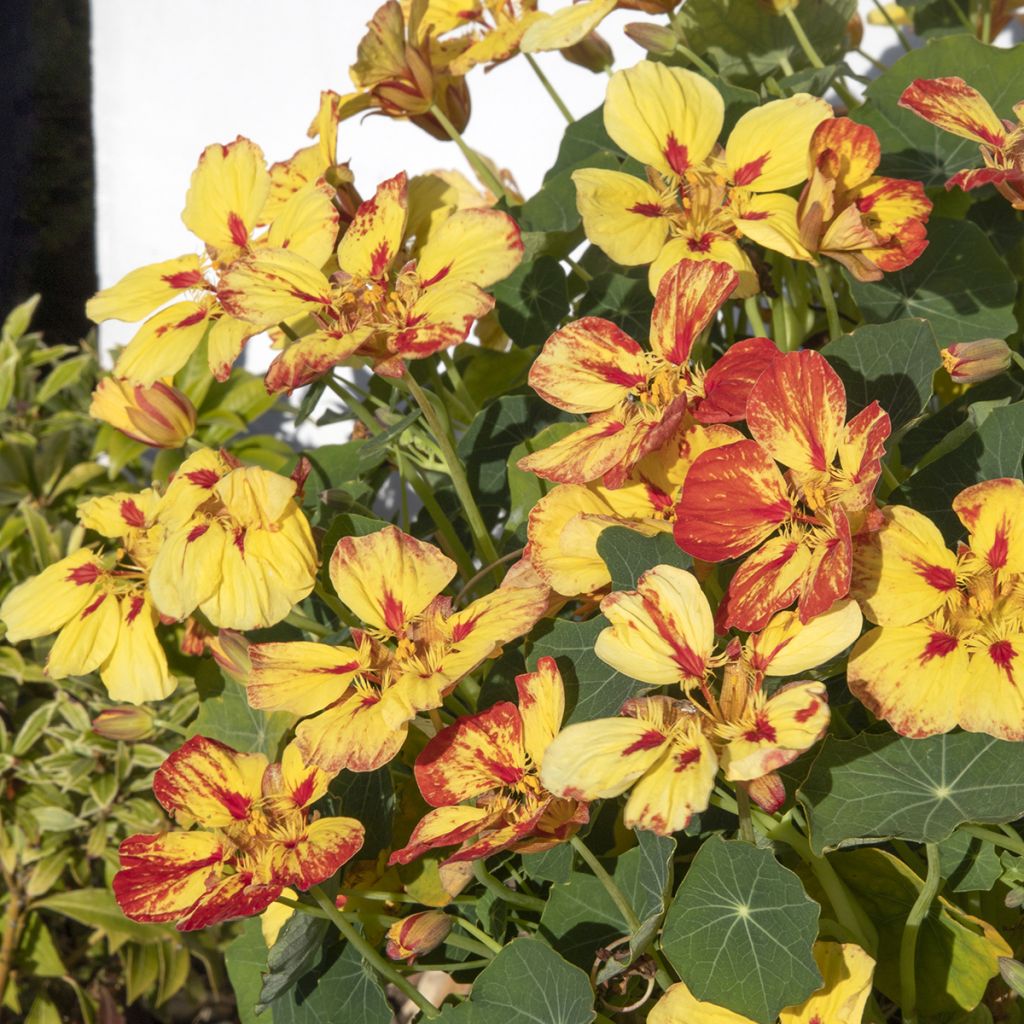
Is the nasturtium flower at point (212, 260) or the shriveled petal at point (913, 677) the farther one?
the nasturtium flower at point (212, 260)

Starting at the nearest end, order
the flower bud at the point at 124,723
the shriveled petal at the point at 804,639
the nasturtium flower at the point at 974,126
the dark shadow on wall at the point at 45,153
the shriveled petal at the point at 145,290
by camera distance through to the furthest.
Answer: the shriveled petal at the point at 804,639 < the nasturtium flower at the point at 974,126 < the shriveled petal at the point at 145,290 < the flower bud at the point at 124,723 < the dark shadow on wall at the point at 45,153

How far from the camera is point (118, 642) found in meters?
0.62

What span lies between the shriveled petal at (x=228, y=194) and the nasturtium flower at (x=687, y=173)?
0.19 m

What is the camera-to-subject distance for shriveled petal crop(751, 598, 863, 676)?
1.44ft

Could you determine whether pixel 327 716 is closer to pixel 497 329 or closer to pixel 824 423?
pixel 824 423

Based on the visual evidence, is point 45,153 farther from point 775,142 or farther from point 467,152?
point 775,142

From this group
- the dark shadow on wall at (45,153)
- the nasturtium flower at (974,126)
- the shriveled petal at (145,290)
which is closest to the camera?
the nasturtium flower at (974,126)

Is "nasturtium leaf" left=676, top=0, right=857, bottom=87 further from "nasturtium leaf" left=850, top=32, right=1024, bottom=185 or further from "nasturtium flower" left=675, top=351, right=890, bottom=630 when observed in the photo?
"nasturtium flower" left=675, top=351, right=890, bottom=630

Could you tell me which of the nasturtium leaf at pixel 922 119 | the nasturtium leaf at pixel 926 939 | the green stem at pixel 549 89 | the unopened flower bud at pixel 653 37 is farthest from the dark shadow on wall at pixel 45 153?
the nasturtium leaf at pixel 926 939

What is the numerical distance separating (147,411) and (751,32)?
1.60 feet

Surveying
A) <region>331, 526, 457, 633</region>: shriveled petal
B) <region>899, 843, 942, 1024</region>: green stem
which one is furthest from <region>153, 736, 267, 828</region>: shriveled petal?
A: <region>899, 843, 942, 1024</region>: green stem

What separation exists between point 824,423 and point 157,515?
0.33 m

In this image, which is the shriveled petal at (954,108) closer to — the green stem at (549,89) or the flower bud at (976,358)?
the flower bud at (976,358)

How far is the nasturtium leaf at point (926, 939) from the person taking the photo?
1.77 ft
